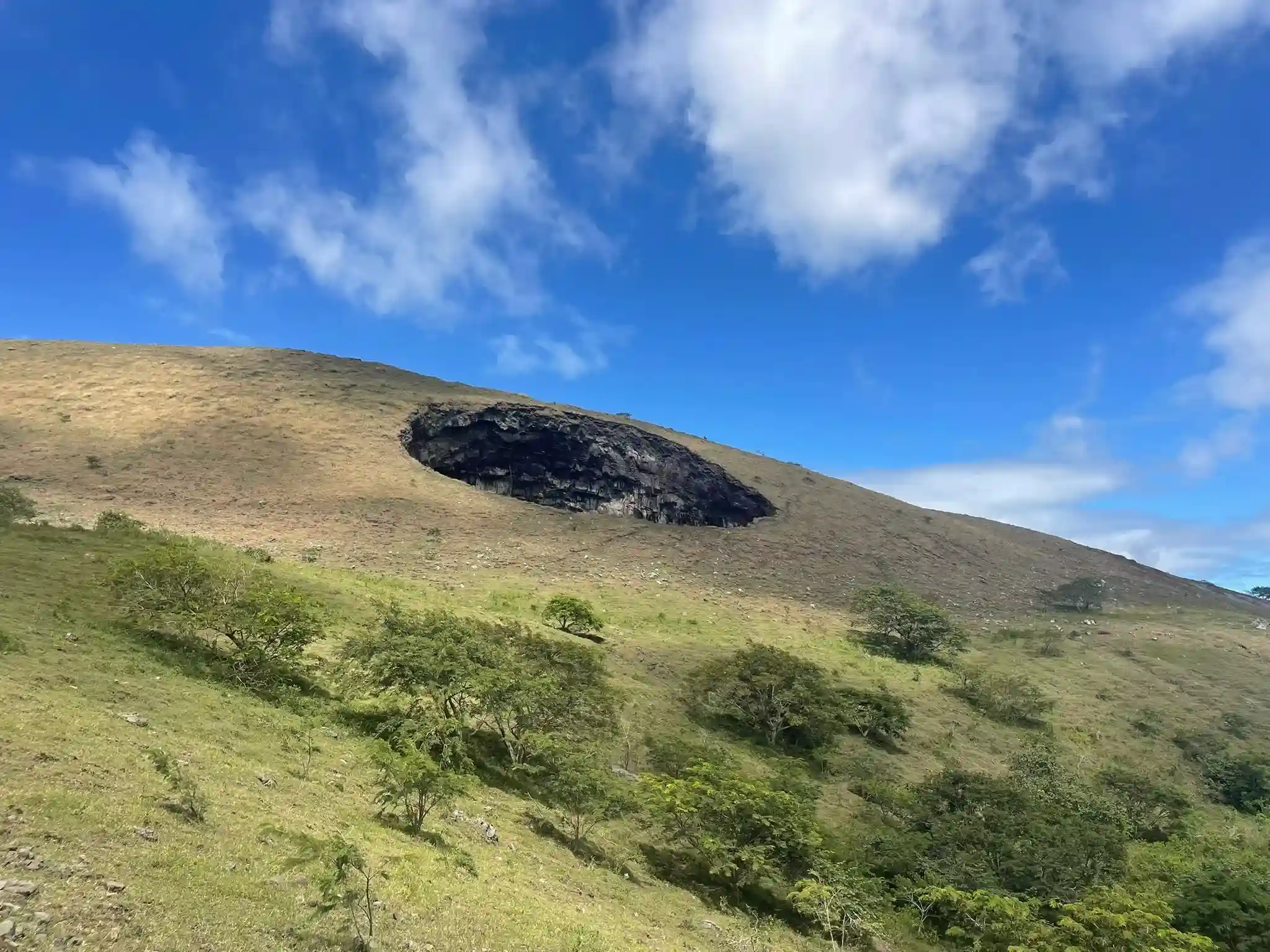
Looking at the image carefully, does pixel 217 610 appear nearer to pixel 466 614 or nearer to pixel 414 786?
pixel 414 786

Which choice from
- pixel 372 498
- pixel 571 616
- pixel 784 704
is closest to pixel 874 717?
pixel 784 704

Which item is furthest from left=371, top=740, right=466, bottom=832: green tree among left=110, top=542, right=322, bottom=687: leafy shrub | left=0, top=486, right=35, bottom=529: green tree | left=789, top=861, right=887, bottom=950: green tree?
left=0, top=486, right=35, bottom=529: green tree

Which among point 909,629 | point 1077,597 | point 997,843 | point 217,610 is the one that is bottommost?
point 997,843

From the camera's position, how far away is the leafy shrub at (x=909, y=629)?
133 feet

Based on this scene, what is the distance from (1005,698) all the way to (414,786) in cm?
3095

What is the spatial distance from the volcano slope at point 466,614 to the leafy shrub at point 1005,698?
726mm

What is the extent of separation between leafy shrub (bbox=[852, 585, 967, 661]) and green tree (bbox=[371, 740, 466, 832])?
32.8m

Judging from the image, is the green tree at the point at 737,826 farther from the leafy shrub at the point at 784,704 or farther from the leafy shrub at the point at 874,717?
the leafy shrub at the point at 874,717

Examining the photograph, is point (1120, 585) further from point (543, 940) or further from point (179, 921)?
point (179, 921)

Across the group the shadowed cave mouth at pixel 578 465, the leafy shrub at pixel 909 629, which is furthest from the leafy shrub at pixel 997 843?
the shadowed cave mouth at pixel 578 465

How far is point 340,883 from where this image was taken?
789 centimetres

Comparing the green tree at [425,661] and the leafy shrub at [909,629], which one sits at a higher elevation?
the leafy shrub at [909,629]

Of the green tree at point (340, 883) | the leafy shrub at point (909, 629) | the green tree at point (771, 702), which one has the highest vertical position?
the leafy shrub at point (909, 629)

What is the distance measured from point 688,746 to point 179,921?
53.0ft
